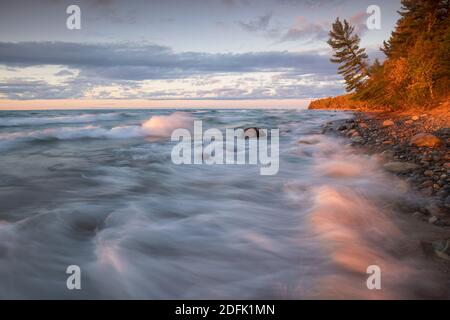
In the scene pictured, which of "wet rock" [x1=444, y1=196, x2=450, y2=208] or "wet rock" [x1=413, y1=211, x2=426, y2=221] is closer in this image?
"wet rock" [x1=413, y1=211, x2=426, y2=221]

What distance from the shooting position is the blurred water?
112 inches

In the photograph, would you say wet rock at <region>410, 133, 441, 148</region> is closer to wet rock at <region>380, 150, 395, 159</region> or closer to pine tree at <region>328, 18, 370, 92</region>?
wet rock at <region>380, 150, 395, 159</region>

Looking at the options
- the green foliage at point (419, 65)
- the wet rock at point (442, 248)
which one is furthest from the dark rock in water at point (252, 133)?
the wet rock at point (442, 248)

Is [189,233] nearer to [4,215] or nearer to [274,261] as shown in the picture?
[274,261]

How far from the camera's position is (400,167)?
6.24 m

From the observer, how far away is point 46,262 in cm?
335

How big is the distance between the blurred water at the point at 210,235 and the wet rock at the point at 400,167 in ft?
1.06

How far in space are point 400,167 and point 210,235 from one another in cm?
474

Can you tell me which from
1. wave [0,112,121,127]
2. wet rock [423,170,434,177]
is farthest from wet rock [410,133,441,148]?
wave [0,112,121,127]

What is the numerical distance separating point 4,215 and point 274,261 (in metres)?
4.45

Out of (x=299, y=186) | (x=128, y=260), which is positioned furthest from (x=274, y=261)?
(x=299, y=186)

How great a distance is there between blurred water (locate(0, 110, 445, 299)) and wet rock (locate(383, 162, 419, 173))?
1.06 ft

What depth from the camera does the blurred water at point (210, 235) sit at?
2.85 meters

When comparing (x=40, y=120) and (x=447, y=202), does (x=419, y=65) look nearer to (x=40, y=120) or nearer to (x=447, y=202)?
(x=447, y=202)
